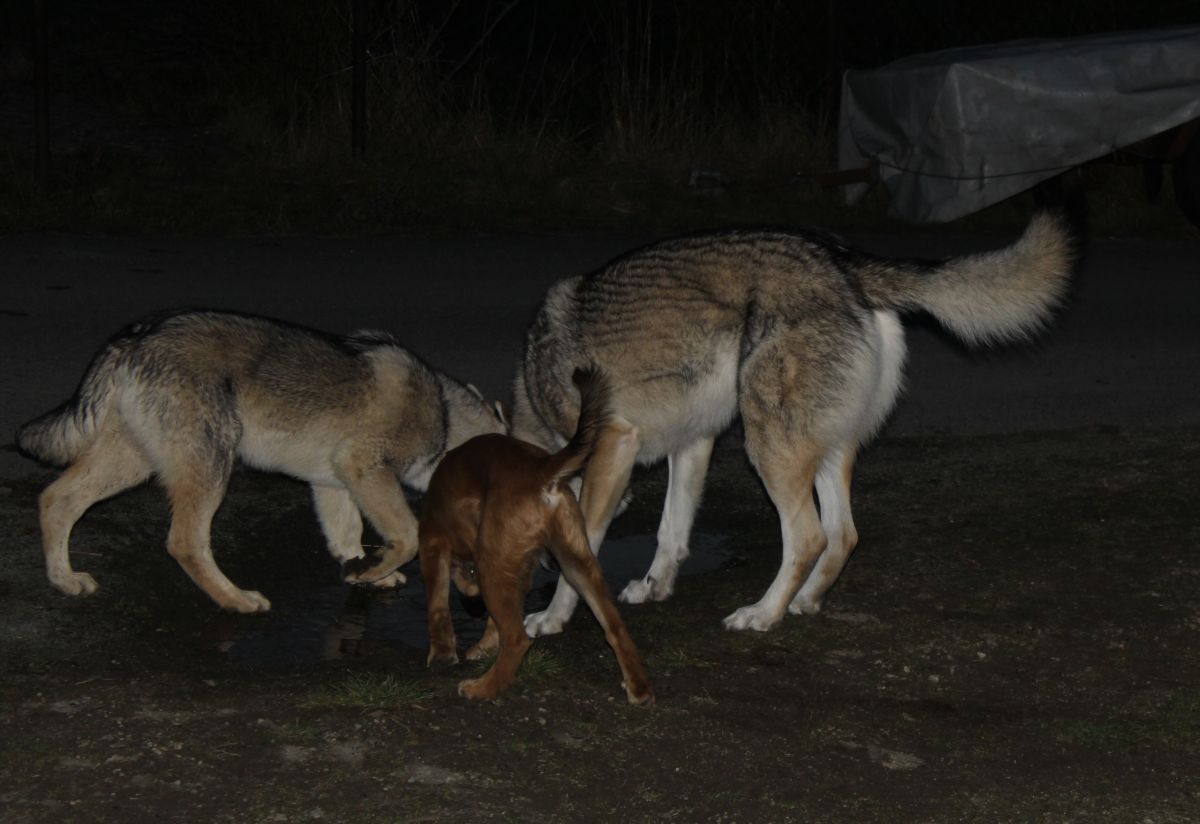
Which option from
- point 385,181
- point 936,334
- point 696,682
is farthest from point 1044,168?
point 696,682

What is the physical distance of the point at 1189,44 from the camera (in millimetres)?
11953

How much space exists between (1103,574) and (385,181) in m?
8.04

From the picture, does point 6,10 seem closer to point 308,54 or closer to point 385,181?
A: point 308,54

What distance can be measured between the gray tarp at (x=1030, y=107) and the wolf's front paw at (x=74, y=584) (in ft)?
28.4

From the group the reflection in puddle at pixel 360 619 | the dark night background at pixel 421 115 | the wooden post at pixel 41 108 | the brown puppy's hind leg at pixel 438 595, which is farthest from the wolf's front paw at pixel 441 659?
the wooden post at pixel 41 108

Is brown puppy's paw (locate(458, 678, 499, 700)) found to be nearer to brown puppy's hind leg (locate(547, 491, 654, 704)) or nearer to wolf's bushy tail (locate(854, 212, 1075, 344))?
brown puppy's hind leg (locate(547, 491, 654, 704))

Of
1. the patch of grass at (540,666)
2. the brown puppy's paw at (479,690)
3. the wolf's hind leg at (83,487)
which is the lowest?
the patch of grass at (540,666)

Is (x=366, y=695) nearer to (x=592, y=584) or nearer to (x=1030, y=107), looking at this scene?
(x=592, y=584)

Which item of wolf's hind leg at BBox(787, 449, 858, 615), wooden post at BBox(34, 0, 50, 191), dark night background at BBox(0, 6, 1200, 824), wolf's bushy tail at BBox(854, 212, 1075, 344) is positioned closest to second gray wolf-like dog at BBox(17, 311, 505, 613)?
dark night background at BBox(0, 6, 1200, 824)

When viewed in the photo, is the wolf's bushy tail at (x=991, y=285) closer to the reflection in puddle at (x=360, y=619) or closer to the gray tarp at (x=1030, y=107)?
the reflection in puddle at (x=360, y=619)

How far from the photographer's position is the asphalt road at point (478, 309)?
26.1 feet

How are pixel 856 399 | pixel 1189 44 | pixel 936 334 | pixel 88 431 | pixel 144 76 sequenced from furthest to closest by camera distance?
1. pixel 144 76
2. pixel 1189 44
3. pixel 936 334
4. pixel 88 431
5. pixel 856 399

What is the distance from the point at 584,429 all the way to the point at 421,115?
948cm

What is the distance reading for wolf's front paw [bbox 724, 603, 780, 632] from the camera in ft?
17.1
